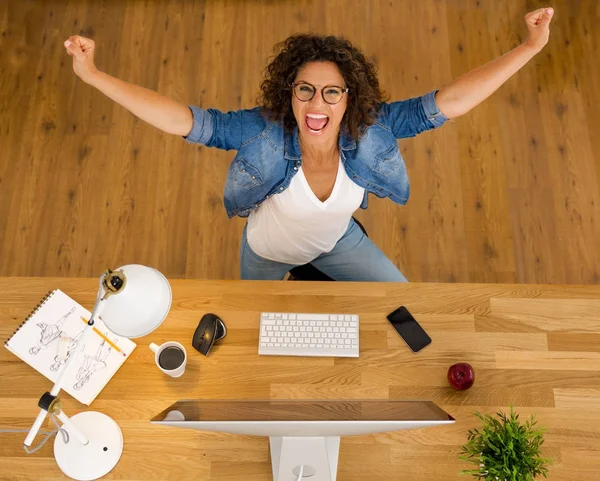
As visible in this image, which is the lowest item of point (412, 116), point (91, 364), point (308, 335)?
point (91, 364)

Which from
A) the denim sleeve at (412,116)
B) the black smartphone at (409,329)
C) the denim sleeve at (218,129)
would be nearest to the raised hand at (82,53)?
the denim sleeve at (218,129)

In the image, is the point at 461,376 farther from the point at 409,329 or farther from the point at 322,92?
the point at 322,92

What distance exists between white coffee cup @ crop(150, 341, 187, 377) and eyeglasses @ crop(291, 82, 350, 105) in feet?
2.53

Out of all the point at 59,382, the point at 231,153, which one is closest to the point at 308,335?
the point at 59,382

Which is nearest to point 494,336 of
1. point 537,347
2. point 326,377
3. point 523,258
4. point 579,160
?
point 537,347

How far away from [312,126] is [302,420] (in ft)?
2.79

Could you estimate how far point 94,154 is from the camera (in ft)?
9.62

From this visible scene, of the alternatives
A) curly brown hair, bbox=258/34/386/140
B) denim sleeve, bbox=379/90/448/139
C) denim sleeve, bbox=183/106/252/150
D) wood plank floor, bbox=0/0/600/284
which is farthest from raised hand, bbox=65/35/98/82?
wood plank floor, bbox=0/0/600/284

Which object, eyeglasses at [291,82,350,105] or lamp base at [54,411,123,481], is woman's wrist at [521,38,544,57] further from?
lamp base at [54,411,123,481]

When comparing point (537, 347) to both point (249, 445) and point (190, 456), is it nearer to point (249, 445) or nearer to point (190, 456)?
point (249, 445)

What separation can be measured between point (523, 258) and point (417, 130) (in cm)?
121

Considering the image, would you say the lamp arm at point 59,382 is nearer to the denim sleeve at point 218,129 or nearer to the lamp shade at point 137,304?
the lamp shade at point 137,304

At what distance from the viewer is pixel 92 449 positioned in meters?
1.54

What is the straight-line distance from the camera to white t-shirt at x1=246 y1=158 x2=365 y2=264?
1.80 metres
